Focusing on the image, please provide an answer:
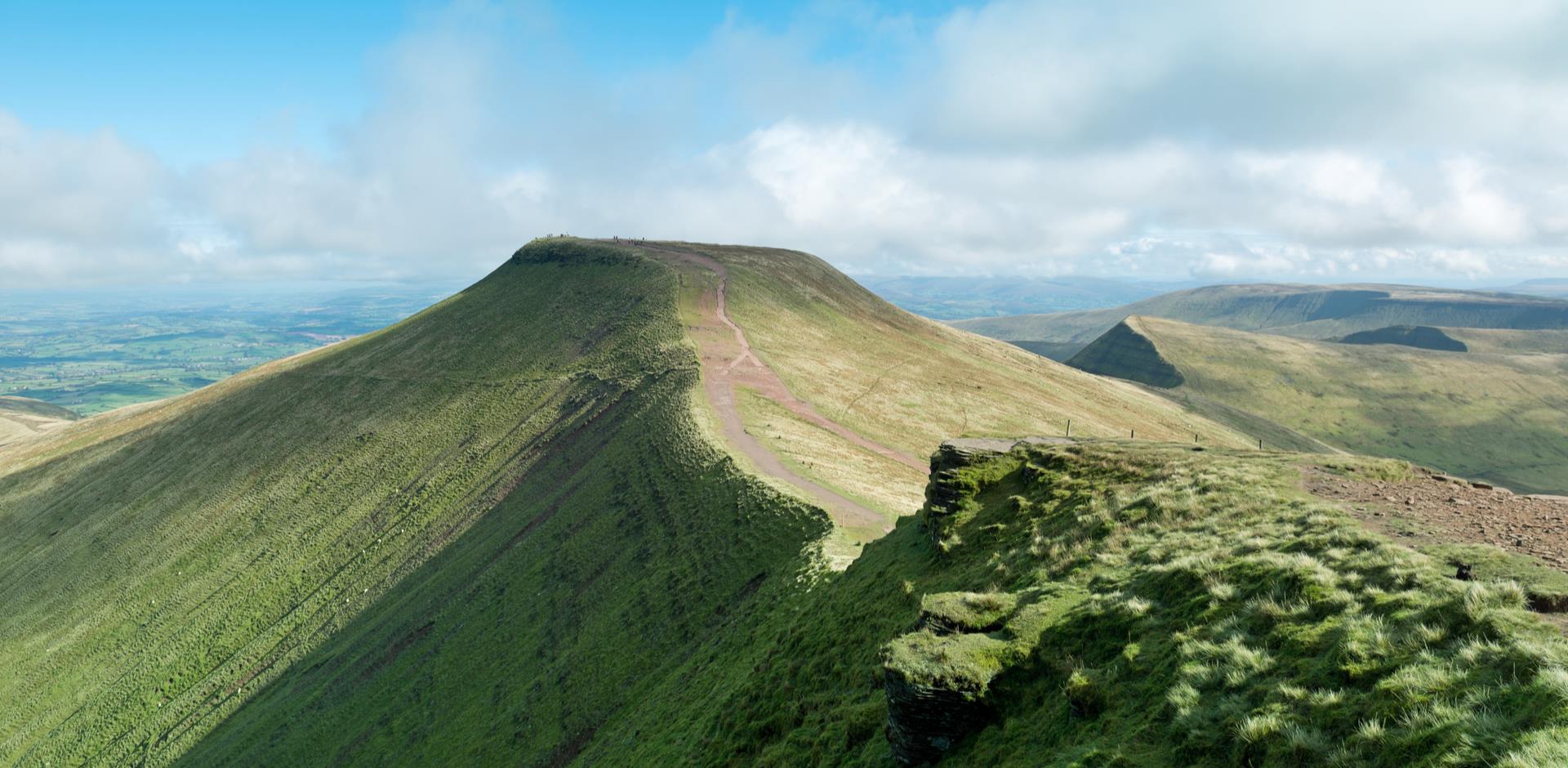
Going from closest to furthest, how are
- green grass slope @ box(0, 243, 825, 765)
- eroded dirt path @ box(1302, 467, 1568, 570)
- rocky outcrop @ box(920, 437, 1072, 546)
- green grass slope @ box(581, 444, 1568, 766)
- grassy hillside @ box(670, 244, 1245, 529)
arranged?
green grass slope @ box(581, 444, 1568, 766), eroded dirt path @ box(1302, 467, 1568, 570), rocky outcrop @ box(920, 437, 1072, 546), green grass slope @ box(0, 243, 825, 765), grassy hillside @ box(670, 244, 1245, 529)

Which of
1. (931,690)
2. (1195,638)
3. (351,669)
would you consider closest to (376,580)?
(351,669)

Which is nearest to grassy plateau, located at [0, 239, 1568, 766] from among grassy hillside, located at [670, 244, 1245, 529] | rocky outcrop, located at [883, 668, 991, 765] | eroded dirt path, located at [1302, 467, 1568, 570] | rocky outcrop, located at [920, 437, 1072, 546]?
rocky outcrop, located at [883, 668, 991, 765]

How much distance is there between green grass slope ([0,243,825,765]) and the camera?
4022 centimetres

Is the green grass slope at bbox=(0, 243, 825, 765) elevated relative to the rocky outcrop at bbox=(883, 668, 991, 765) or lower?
lower

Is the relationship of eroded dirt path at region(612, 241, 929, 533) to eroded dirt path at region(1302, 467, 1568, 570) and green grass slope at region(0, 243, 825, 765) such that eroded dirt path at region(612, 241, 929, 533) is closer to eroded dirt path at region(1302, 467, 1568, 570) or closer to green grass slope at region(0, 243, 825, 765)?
green grass slope at region(0, 243, 825, 765)

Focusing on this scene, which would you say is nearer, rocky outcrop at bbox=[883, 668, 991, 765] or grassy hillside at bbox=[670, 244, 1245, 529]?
rocky outcrop at bbox=[883, 668, 991, 765]

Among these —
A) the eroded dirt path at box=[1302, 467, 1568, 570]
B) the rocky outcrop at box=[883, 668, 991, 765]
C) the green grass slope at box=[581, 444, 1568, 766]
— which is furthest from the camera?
the eroded dirt path at box=[1302, 467, 1568, 570]

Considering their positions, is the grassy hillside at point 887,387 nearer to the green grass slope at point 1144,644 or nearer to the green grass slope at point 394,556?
the green grass slope at point 394,556

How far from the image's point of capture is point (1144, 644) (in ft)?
48.0

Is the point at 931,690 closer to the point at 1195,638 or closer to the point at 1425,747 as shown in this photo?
the point at 1195,638

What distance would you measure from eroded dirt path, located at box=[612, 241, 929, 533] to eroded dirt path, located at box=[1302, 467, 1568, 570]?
76.6ft

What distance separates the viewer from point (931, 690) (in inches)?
611

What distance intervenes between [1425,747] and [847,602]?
19.0 meters

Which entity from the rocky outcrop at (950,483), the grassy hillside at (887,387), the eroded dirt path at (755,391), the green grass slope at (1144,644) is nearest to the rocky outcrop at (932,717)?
the green grass slope at (1144,644)
